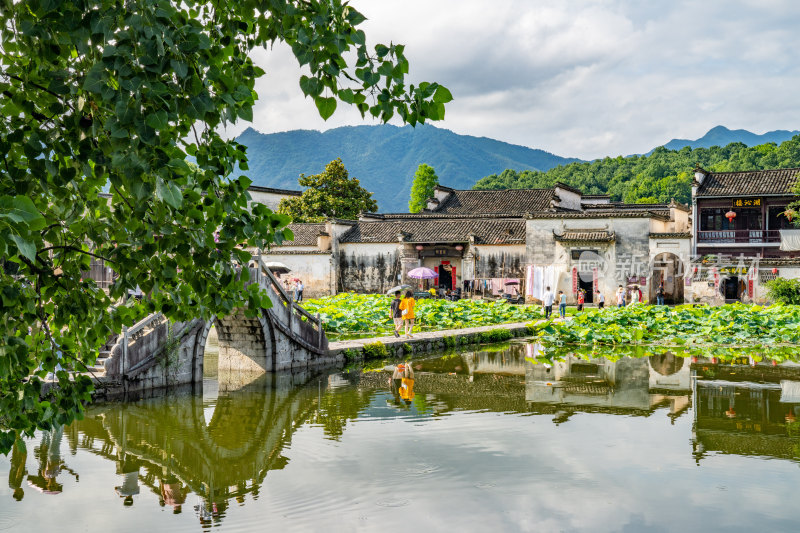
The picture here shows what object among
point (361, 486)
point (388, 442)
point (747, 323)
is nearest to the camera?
point (361, 486)

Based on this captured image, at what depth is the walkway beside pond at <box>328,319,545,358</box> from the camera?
1634 centimetres

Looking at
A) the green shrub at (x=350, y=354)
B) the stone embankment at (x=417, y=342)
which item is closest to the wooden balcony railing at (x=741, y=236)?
the stone embankment at (x=417, y=342)

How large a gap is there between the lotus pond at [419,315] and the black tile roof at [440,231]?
5.26m

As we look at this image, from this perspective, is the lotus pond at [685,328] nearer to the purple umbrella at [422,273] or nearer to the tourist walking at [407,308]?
the tourist walking at [407,308]

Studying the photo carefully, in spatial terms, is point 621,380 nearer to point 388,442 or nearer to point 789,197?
point 388,442

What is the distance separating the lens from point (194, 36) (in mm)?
2621

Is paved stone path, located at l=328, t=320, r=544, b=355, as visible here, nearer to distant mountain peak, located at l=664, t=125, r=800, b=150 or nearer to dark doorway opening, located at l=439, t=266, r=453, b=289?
dark doorway opening, located at l=439, t=266, r=453, b=289

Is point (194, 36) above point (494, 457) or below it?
above

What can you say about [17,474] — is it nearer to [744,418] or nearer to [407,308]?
[744,418]

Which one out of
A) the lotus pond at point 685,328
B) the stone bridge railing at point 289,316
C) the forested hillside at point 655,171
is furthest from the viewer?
the forested hillside at point 655,171

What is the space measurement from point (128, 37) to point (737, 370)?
49.2ft

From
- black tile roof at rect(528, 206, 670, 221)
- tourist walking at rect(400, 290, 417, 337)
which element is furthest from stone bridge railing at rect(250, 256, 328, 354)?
black tile roof at rect(528, 206, 670, 221)

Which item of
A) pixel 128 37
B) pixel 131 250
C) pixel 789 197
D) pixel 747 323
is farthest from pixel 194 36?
pixel 789 197

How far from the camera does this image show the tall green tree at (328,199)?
43.2 m
